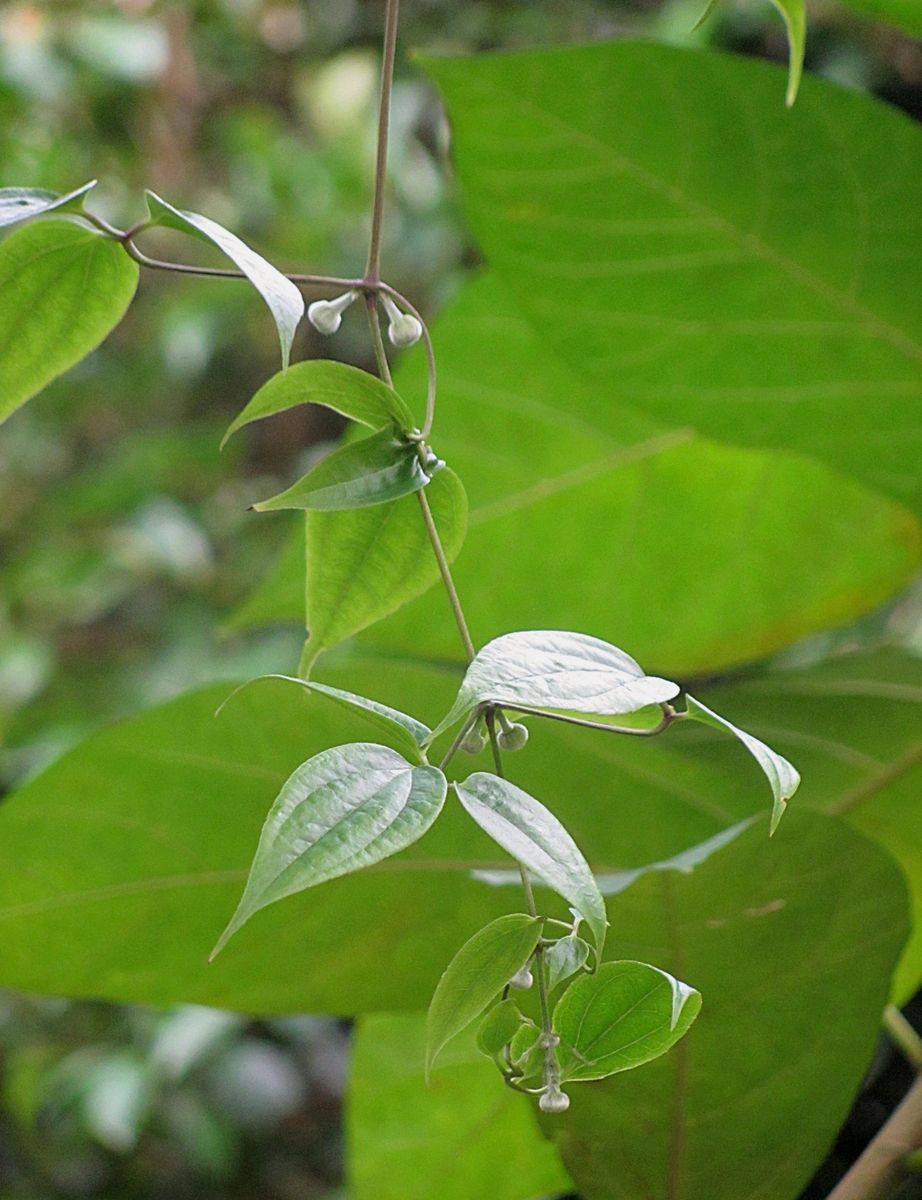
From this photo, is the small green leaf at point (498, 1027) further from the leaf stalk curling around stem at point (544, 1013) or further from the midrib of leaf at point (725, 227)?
the midrib of leaf at point (725, 227)

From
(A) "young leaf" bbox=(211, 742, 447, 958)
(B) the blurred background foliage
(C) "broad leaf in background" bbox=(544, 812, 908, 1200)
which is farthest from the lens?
(B) the blurred background foliage

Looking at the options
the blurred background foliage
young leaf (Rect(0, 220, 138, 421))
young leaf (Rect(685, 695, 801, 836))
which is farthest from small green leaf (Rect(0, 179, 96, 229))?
the blurred background foliage

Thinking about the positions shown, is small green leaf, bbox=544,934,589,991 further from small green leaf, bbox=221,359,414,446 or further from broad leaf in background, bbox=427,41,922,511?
broad leaf in background, bbox=427,41,922,511

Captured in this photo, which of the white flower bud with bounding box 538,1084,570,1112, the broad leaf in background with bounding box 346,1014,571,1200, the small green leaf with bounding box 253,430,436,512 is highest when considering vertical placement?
the small green leaf with bounding box 253,430,436,512

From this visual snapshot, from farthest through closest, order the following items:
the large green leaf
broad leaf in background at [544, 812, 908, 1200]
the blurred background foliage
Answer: the blurred background foliage → the large green leaf → broad leaf in background at [544, 812, 908, 1200]

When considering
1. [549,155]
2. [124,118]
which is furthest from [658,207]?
[124,118]

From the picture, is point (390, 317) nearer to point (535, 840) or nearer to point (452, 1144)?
point (535, 840)

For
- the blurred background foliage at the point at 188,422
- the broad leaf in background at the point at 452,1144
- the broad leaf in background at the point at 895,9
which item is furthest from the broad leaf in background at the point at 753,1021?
the blurred background foliage at the point at 188,422
